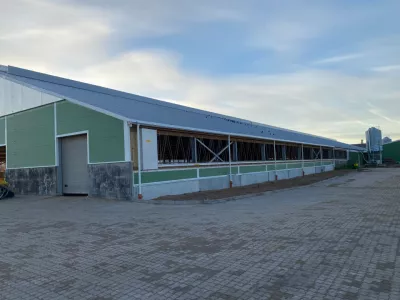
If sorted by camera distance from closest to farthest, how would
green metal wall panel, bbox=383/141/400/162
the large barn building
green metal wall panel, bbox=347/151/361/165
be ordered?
the large barn building < green metal wall panel, bbox=347/151/361/165 < green metal wall panel, bbox=383/141/400/162

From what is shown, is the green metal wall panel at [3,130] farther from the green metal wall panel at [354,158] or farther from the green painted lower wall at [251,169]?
the green metal wall panel at [354,158]

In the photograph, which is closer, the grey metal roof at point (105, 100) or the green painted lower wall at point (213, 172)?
the grey metal roof at point (105, 100)

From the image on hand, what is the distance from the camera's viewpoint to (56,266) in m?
5.11

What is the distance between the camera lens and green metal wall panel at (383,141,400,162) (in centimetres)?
5697

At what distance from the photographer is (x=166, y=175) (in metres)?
14.6

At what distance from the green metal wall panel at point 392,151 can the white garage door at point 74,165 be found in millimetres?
56518

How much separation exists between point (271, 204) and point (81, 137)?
899 cm

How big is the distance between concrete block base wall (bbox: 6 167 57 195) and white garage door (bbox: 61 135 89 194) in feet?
1.81

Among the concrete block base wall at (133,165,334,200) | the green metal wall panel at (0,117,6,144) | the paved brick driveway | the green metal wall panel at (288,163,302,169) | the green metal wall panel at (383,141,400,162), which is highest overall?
the green metal wall panel at (0,117,6,144)

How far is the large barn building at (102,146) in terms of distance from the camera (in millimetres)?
13359

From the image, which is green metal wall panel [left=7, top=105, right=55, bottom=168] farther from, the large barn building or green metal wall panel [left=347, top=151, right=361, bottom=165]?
green metal wall panel [left=347, top=151, right=361, bottom=165]

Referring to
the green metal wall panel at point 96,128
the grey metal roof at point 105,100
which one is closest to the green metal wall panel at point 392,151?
the grey metal roof at point 105,100

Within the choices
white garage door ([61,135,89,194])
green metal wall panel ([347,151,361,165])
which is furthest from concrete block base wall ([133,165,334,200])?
green metal wall panel ([347,151,361,165])

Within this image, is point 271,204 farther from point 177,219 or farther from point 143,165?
point 143,165
